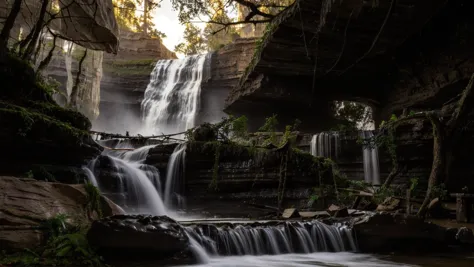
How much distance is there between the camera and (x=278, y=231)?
6281mm

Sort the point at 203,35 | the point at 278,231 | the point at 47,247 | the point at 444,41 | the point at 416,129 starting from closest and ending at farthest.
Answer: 1. the point at 47,247
2. the point at 278,231
3. the point at 416,129
4. the point at 444,41
5. the point at 203,35

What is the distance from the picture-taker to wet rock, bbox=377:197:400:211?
30.8ft

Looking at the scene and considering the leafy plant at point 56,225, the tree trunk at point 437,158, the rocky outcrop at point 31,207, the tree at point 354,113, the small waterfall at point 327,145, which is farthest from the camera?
the tree at point 354,113

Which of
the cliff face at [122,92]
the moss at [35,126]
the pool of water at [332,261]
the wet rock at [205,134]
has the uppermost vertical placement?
the cliff face at [122,92]

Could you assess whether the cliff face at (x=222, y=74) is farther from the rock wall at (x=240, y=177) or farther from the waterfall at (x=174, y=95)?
the rock wall at (x=240, y=177)

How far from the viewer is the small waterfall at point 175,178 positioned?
37.5ft

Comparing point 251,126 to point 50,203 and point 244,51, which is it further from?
point 50,203

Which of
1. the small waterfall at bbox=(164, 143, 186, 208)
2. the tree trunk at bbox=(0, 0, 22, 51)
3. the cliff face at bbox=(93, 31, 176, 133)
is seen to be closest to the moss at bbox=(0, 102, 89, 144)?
the tree trunk at bbox=(0, 0, 22, 51)

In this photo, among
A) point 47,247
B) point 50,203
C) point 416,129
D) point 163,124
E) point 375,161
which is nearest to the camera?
point 47,247

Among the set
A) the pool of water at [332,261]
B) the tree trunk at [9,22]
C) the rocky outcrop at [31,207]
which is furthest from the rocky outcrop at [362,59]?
the rocky outcrop at [31,207]

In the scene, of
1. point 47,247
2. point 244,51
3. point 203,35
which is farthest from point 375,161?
point 203,35

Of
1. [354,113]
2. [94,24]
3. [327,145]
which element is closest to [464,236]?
[327,145]

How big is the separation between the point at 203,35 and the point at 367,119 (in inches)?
890

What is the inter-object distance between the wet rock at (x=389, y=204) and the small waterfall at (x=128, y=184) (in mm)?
6038
